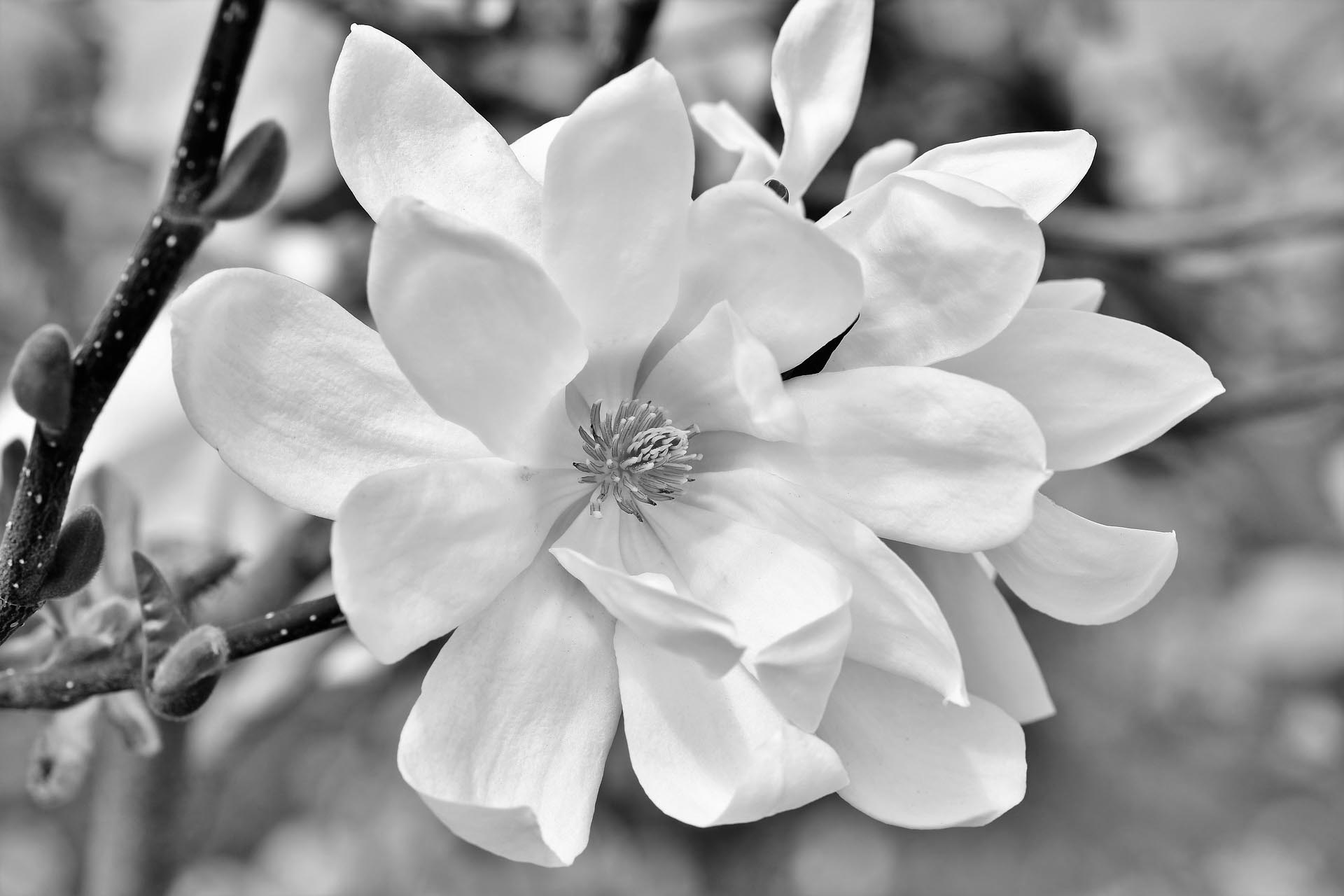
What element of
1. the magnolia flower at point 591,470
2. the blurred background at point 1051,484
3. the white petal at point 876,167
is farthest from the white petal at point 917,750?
the blurred background at point 1051,484

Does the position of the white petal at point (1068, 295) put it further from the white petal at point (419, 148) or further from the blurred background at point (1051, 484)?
the blurred background at point (1051, 484)

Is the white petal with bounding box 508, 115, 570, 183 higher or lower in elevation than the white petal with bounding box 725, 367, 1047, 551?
higher

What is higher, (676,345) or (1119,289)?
(676,345)

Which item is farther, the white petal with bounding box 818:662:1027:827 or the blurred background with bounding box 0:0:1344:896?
the blurred background with bounding box 0:0:1344:896

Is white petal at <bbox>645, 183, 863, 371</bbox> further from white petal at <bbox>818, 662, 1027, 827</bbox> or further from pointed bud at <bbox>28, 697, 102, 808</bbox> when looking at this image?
pointed bud at <bbox>28, 697, 102, 808</bbox>

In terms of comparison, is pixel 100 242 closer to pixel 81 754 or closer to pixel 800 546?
pixel 81 754

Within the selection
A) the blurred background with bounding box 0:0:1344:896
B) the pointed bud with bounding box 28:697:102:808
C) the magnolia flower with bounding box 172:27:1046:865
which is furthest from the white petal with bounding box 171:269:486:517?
the blurred background with bounding box 0:0:1344:896

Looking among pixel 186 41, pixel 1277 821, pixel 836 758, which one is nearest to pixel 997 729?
pixel 836 758
